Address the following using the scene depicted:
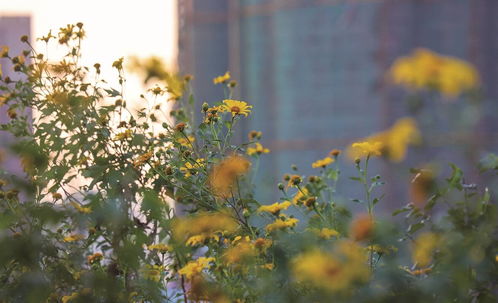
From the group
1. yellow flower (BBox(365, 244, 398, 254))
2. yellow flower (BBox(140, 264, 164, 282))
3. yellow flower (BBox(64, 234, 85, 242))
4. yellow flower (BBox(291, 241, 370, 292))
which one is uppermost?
yellow flower (BBox(291, 241, 370, 292))

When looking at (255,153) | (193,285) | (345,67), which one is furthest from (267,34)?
(193,285)

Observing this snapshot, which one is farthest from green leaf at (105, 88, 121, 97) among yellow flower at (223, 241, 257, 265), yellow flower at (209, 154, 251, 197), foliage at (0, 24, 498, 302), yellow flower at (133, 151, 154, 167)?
yellow flower at (223, 241, 257, 265)

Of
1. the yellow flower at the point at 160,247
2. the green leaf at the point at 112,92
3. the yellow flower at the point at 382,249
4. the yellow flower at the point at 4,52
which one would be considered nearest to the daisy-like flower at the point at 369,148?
the yellow flower at the point at 382,249

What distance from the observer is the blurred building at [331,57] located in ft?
16.6

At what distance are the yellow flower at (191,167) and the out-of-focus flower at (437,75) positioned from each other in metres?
0.55

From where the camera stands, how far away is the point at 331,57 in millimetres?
5320

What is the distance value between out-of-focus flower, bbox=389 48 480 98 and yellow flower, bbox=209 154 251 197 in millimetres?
420

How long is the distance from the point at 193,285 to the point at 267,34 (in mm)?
4474

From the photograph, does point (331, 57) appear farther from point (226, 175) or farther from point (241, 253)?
point (241, 253)

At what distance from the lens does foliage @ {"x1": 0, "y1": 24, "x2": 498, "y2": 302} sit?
1104 mm

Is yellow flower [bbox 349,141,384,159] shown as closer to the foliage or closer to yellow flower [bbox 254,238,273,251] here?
the foliage

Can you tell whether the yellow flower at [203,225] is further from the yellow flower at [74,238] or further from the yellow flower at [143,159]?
the yellow flower at [74,238]

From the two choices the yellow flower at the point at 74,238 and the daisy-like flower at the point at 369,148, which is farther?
the yellow flower at the point at 74,238

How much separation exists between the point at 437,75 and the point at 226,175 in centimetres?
48
